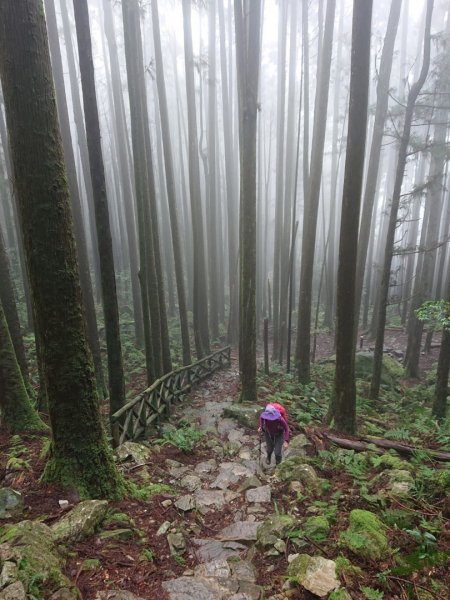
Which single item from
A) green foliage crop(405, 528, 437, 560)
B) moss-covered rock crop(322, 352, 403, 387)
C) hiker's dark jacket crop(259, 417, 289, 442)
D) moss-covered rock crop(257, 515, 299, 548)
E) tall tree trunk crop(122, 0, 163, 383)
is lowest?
moss-covered rock crop(322, 352, 403, 387)

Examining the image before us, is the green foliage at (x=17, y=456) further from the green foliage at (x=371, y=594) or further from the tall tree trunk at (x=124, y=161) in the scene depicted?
the tall tree trunk at (x=124, y=161)

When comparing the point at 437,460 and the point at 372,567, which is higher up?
the point at 372,567

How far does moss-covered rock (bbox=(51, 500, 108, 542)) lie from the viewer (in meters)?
3.08

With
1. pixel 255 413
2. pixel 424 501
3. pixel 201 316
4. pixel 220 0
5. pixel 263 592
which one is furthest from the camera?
pixel 220 0

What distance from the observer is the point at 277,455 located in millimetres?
6020

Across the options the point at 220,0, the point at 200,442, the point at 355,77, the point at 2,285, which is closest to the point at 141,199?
the point at 2,285

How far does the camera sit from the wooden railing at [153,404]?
6.23 m

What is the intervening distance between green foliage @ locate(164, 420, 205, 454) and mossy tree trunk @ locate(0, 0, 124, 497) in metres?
2.85

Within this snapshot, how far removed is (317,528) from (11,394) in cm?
482

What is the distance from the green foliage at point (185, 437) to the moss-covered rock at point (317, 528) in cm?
325

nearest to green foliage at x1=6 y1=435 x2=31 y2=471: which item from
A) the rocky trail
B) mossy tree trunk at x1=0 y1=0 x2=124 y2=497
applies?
the rocky trail

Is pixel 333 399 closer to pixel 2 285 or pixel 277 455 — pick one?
pixel 277 455

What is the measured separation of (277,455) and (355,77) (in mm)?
6744

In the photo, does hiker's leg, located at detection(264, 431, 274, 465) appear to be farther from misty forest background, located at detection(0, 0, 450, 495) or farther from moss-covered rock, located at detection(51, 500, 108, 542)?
moss-covered rock, located at detection(51, 500, 108, 542)
